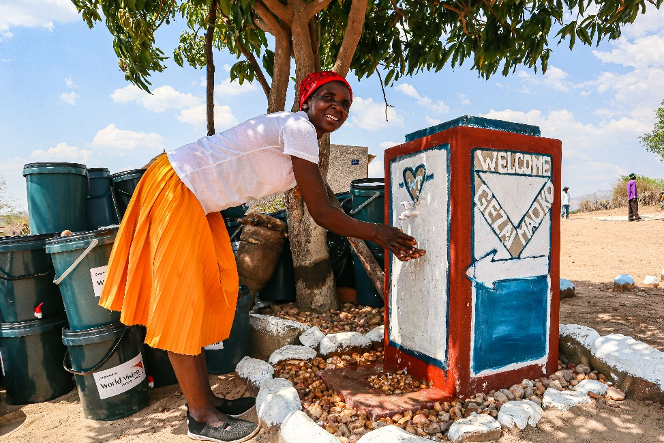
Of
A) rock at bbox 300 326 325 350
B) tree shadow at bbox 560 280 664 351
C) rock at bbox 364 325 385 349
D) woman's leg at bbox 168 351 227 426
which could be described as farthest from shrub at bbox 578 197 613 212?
woman's leg at bbox 168 351 227 426

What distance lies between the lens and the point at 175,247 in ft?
5.95

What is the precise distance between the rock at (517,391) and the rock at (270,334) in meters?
1.38

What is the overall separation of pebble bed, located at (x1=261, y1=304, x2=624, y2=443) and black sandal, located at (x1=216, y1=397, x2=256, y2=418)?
0.25 m

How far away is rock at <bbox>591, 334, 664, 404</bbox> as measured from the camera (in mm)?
1936

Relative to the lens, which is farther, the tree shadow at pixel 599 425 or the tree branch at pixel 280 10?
the tree branch at pixel 280 10

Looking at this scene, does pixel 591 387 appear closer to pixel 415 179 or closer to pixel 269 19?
pixel 415 179

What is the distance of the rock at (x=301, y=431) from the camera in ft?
5.48

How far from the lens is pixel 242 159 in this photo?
6.09 ft

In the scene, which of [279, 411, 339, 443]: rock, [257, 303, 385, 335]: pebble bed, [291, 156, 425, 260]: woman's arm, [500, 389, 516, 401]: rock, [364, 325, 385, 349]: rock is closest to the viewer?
[279, 411, 339, 443]: rock

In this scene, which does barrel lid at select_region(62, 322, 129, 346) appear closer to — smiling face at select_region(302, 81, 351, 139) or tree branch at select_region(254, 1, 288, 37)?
smiling face at select_region(302, 81, 351, 139)

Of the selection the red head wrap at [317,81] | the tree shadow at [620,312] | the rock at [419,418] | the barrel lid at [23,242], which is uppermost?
the red head wrap at [317,81]

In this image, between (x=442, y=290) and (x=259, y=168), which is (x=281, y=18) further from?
(x=442, y=290)

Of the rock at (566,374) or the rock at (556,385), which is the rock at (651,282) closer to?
the rock at (566,374)

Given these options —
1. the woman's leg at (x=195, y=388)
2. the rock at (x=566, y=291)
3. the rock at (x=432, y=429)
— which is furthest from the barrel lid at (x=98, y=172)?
the rock at (x=566, y=291)
